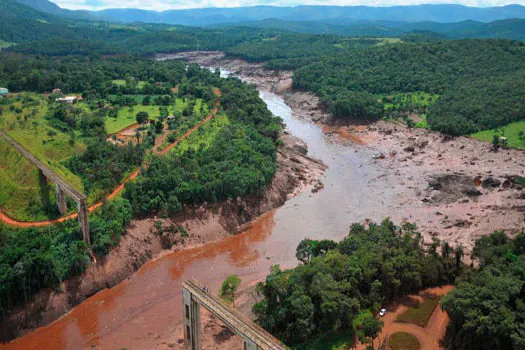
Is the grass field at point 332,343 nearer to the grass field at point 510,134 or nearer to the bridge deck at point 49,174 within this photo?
the bridge deck at point 49,174

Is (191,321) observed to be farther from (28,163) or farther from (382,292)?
(28,163)

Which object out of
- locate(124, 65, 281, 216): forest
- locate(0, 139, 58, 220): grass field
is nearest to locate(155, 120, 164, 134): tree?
locate(124, 65, 281, 216): forest

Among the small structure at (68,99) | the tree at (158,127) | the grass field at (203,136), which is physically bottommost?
the grass field at (203,136)

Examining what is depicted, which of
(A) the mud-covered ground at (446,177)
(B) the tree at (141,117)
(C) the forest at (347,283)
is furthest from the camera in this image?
(B) the tree at (141,117)

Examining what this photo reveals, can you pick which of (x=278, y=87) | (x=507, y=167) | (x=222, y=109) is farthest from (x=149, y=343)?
(x=278, y=87)

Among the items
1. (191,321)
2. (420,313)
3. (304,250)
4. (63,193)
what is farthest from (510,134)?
(63,193)

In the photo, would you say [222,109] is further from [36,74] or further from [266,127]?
[36,74]

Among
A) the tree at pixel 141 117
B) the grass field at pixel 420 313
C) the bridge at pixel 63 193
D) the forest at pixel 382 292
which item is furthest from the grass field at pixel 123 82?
the grass field at pixel 420 313
